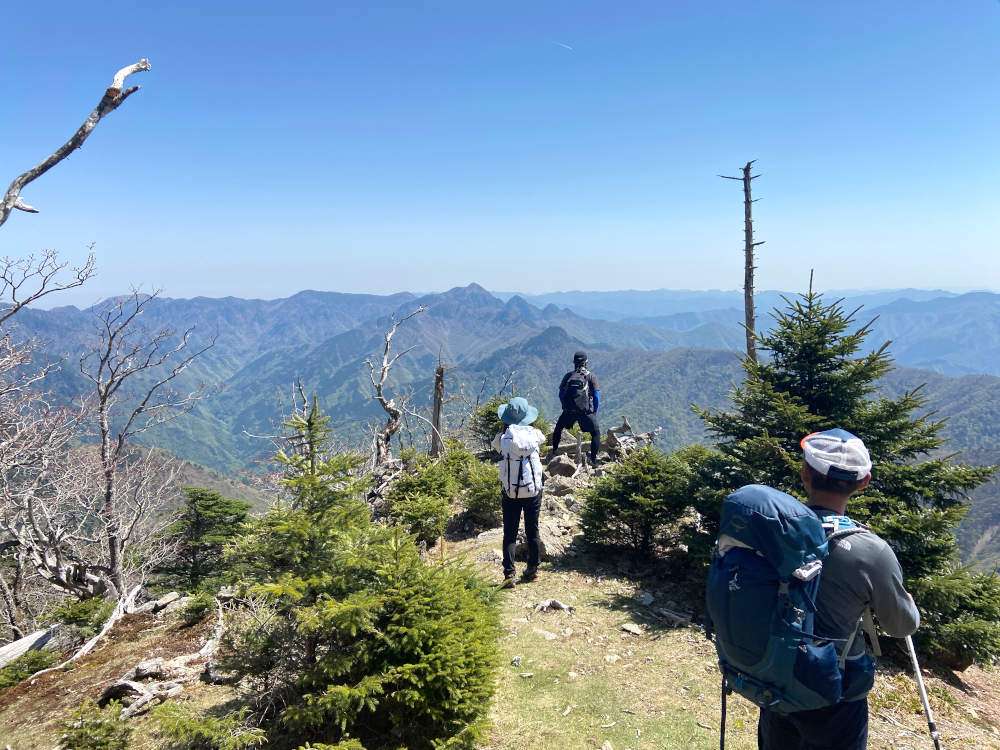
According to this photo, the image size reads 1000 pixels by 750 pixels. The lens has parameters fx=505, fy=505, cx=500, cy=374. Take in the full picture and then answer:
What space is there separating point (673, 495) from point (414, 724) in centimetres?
500

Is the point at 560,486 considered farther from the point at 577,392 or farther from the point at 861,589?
the point at 861,589

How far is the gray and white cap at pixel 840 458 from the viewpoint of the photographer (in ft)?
8.32

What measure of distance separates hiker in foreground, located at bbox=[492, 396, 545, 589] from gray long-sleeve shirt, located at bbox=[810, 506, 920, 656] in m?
3.94

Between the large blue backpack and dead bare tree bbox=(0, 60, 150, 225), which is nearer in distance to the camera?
the large blue backpack

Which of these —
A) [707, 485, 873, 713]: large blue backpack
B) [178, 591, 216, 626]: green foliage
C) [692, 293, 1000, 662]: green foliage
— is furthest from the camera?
[178, 591, 216, 626]: green foliage

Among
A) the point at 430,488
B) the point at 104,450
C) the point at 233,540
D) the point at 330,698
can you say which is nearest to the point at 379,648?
the point at 330,698

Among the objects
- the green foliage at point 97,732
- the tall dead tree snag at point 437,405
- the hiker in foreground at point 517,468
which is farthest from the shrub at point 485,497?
the tall dead tree snag at point 437,405

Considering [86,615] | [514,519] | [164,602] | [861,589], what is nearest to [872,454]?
[514,519]

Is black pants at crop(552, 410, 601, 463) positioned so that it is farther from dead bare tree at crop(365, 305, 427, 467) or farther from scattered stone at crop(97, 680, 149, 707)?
scattered stone at crop(97, 680, 149, 707)

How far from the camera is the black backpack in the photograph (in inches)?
407

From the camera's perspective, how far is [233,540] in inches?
167

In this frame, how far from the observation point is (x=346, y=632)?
3623mm

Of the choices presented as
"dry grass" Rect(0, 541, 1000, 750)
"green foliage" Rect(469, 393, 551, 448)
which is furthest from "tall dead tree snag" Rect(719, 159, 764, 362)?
"dry grass" Rect(0, 541, 1000, 750)

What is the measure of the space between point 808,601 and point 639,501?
5.30 m
